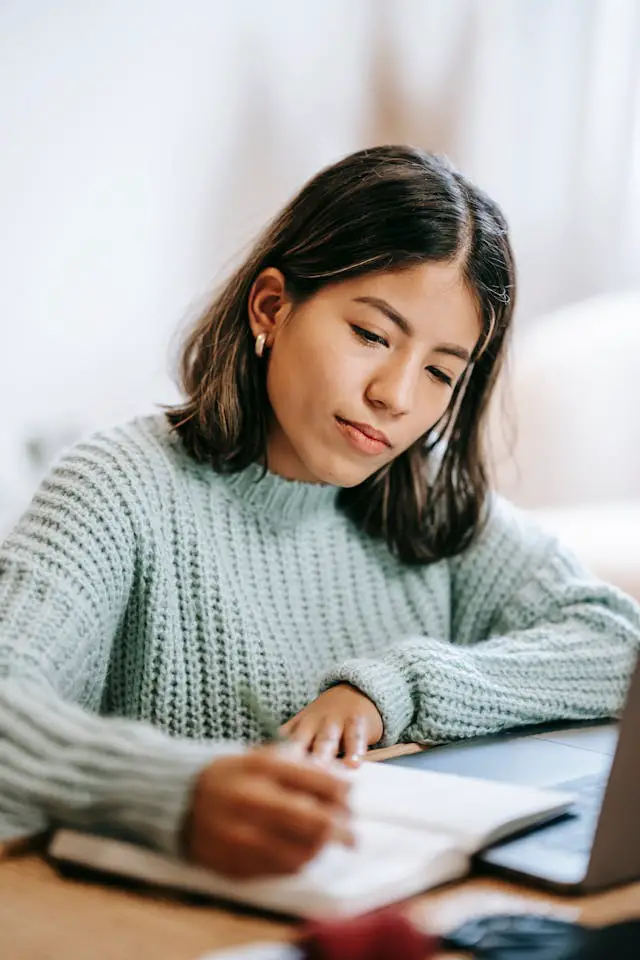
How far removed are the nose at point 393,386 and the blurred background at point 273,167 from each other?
52 centimetres

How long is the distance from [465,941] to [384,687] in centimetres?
44

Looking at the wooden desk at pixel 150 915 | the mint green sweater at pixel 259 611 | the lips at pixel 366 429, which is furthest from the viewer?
the lips at pixel 366 429

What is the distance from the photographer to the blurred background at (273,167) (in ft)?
5.60

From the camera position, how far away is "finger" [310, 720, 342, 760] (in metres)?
0.84

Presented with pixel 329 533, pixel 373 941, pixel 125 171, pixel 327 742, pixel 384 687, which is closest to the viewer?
pixel 373 941

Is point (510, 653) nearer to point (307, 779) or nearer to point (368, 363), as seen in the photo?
point (368, 363)

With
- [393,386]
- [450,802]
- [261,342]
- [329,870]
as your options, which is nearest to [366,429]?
[393,386]

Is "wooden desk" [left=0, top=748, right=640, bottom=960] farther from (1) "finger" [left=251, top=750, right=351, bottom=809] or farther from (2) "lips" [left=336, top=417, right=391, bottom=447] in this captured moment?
(2) "lips" [left=336, top=417, right=391, bottom=447]

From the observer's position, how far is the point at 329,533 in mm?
1263

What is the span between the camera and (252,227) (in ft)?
6.72

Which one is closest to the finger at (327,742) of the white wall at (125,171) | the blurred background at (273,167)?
the blurred background at (273,167)

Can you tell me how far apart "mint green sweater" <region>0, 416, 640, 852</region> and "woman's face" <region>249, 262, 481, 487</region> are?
106 millimetres

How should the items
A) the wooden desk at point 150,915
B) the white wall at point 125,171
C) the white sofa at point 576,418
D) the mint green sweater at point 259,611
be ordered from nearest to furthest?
the wooden desk at point 150,915 < the mint green sweater at point 259,611 < the white wall at point 125,171 < the white sofa at point 576,418

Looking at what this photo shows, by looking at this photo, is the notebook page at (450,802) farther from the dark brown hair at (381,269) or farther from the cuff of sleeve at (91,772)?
the dark brown hair at (381,269)
